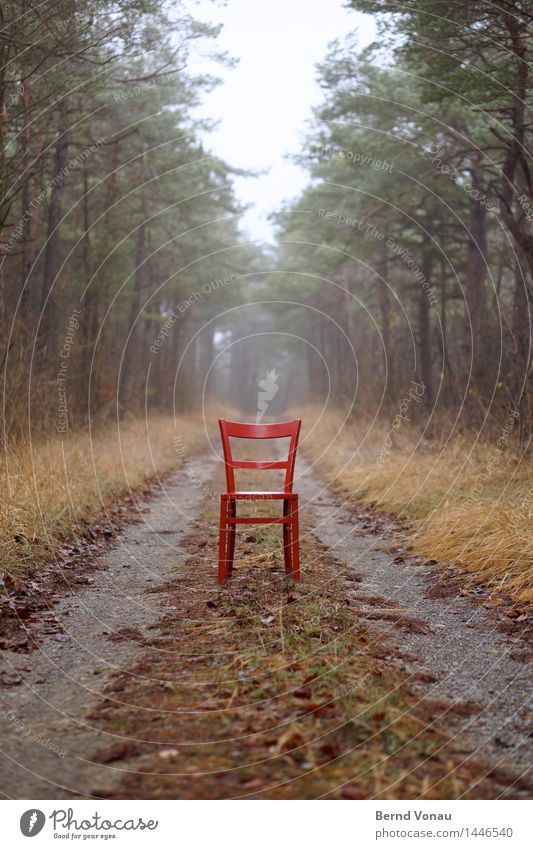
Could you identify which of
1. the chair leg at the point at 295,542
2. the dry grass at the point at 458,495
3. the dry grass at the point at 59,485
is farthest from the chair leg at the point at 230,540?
the dry grass at the point at 458,495

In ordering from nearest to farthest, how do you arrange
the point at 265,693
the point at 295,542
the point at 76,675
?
the point at 265,693 → the point at 76,675 → the point at 295,542

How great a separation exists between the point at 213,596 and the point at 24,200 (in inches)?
363

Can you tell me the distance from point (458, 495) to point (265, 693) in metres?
5.16

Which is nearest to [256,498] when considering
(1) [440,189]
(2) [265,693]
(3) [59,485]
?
(2) [265,693]

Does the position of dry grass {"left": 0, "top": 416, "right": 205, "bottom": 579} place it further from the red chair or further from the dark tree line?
the dark tree line

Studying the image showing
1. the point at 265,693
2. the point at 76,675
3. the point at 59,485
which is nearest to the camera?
the point at 265,693

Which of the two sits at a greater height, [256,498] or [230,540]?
[256,498]

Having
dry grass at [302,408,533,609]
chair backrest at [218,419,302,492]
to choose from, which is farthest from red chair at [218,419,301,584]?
dry grass at [302,408,533,609]

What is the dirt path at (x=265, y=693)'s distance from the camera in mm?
2984

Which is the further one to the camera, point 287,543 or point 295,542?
point 287,543

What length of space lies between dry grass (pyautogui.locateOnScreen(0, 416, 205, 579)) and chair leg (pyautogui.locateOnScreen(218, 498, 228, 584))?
149cm

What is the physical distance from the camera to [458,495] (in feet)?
27.8

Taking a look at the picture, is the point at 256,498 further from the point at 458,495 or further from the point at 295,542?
the point at 458,495

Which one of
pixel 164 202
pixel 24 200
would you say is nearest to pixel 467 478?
pixel 24 200
